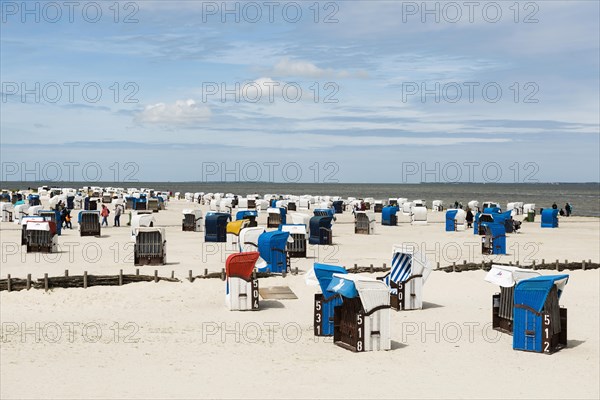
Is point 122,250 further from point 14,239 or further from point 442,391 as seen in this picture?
point 442,391

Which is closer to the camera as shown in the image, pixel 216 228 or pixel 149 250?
pixel 149 250

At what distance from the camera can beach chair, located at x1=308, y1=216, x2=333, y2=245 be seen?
37.2 m

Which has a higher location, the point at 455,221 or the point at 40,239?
the point at 455,221

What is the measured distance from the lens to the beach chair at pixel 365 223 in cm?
4503

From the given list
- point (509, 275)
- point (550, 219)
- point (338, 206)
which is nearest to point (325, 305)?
point (509, 275)

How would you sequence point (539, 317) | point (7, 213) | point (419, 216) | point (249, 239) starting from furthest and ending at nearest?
point (419, 216) < point (7, 213) < point (249, 239) < point (539, 317)

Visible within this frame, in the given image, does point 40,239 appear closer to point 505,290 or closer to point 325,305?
point 325,305

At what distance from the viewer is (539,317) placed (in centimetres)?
1512

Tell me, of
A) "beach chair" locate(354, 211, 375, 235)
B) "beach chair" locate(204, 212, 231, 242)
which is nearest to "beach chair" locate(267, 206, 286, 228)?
"beach chair" locate(354, 211, 375, 235)

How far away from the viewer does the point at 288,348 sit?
50.3 feet

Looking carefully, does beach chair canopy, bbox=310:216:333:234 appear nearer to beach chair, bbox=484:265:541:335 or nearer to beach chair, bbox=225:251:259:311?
beach chair, bbox=225:251:259:311

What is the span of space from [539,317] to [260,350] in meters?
6.00

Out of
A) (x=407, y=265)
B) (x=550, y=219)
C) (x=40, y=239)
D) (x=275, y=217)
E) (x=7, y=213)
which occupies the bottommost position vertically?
(x=407, y=265)

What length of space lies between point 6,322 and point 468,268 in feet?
52.0
